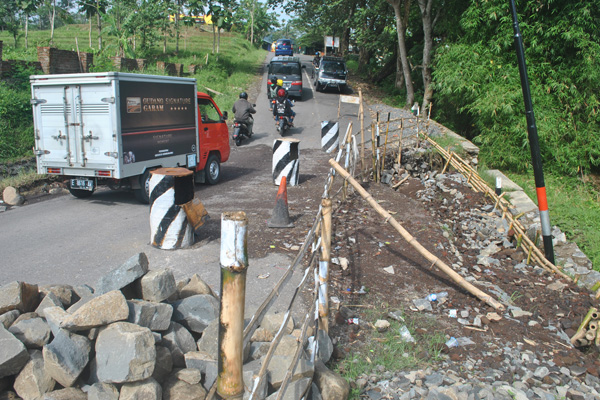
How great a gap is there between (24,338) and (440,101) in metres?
19.5

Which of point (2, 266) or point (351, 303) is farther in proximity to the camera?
point (2, 266)

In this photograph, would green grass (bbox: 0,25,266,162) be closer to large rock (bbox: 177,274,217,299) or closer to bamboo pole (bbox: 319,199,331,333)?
large rock (bbox: 177,274,217,299)

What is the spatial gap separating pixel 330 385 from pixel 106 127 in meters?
6.92

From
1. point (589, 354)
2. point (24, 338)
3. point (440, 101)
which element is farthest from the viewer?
point (440, 101)

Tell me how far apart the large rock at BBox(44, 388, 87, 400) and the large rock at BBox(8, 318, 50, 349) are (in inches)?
18.7

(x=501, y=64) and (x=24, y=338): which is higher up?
(x=501, y=64)

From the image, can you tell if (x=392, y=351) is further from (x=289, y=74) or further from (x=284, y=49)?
(x=284, y=49)

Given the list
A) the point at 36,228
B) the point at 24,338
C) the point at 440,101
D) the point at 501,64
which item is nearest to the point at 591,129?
the point at 501,64

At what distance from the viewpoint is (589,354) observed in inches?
191

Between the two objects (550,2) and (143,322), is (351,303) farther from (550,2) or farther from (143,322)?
(550,2)

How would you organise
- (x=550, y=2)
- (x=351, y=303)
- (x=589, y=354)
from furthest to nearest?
(x=550, y=2)
(x=351, y=303)
(x=589, y=354)

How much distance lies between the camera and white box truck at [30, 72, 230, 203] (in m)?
8.61

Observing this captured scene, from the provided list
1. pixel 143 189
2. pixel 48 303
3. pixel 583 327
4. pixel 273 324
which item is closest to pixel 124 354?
pixel 48 303

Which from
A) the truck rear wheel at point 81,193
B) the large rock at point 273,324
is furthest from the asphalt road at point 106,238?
the large rock at point 273,324
